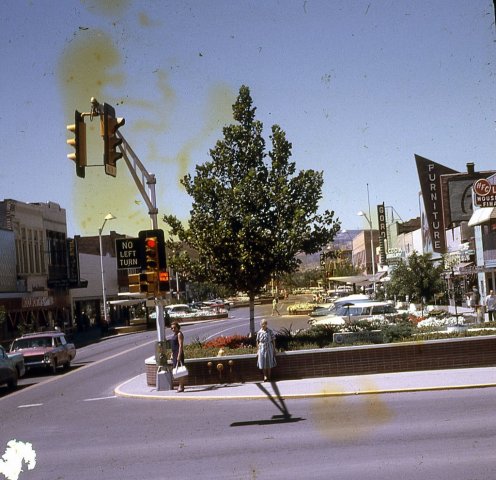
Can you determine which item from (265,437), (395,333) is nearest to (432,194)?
(395,333)

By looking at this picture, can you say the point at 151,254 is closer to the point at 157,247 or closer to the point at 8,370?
the point at 157,247

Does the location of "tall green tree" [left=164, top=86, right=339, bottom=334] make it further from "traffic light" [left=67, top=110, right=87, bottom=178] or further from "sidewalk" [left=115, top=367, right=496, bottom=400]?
"traffic light" [left=67, top=110, right=87, bottom=178]

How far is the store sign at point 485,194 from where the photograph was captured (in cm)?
3131

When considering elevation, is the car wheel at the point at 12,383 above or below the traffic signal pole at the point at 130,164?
below

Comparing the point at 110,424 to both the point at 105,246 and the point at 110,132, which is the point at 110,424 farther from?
the point at 105,246

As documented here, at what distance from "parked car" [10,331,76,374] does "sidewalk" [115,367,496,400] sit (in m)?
8.70

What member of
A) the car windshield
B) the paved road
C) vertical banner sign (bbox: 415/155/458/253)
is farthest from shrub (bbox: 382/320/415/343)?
vertical banner sign (bbox: 415/155/458/253)

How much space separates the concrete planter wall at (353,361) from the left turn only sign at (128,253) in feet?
11.3

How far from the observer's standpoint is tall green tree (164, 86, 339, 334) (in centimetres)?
2245

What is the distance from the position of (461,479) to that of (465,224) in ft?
137

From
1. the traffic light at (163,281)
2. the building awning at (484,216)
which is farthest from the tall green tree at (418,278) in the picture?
the traffic light at (163,281)

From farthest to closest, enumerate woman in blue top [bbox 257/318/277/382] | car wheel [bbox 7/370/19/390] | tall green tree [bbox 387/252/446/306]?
tall green tree [bbox 387/252/446/306], car wheel [bbox 7/370/19/390], woman in blue top [bbox 257/318/277/382]

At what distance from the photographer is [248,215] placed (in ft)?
72.8

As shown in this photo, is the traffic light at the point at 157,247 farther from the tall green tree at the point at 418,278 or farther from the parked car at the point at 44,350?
the tall green tree at the point at 418,278
